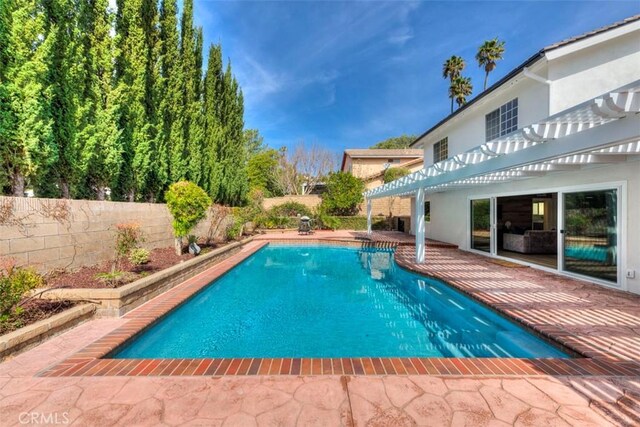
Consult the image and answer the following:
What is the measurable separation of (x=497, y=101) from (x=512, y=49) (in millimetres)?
22320

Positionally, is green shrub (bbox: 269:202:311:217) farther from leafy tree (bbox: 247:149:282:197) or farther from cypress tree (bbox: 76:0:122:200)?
cypress tree (bbox: 76:0:122:200)

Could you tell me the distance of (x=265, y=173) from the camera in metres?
39.4

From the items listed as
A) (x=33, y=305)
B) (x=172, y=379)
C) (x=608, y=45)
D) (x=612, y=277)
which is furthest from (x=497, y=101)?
(x=33, y=305)

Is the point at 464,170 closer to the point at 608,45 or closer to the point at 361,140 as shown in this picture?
Answer: the point at 608,45

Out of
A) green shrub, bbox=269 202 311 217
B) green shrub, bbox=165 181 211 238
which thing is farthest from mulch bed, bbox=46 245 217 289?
green shrub, bbox=269 202 311 217

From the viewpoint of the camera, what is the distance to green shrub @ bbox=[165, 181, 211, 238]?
9391 mm

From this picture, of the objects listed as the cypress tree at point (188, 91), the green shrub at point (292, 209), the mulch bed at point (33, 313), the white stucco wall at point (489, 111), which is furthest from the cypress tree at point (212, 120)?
the white stucco wall at point (489, 111)

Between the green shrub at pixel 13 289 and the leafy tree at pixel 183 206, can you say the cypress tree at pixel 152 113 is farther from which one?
the green shrub at pixel 13 289

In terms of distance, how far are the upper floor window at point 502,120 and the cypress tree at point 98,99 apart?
12851mm

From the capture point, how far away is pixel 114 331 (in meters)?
4.56

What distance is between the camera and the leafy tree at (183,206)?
9391mm

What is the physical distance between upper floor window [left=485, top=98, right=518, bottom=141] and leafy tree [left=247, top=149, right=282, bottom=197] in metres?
30.7

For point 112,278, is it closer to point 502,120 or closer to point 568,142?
point 568,142

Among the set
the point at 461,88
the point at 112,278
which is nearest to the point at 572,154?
the point at 112,278
